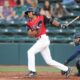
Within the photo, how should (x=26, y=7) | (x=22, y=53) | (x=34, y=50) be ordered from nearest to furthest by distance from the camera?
(x=34, y=50) < (x=22, y=53) < (x=26, y=7)

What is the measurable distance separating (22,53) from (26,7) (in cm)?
192

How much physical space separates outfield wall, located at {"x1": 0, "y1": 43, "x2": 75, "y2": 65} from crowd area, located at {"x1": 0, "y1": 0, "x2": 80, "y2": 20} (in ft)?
4.14

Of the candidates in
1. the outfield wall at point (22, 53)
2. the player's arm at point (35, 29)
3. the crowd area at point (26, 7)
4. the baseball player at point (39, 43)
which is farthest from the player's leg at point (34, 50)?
the crowd area at point (26, 7)

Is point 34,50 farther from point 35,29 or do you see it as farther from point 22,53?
point 22,53

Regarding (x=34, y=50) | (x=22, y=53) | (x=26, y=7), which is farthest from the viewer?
(x=26, y=7)

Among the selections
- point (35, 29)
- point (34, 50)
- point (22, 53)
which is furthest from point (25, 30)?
point (34, 50)

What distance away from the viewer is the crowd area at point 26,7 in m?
14.6

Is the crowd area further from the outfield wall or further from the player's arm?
the player's arm

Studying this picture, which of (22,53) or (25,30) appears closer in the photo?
(22,53)

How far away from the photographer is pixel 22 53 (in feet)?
47.0

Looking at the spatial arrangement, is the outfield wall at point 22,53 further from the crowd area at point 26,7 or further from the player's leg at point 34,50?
the player's leg at point 34,50

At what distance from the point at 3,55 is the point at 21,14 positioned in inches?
70.6

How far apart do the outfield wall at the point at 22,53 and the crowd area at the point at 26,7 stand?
1.26 metres

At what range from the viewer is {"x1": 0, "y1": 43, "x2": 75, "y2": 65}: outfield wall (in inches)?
560
